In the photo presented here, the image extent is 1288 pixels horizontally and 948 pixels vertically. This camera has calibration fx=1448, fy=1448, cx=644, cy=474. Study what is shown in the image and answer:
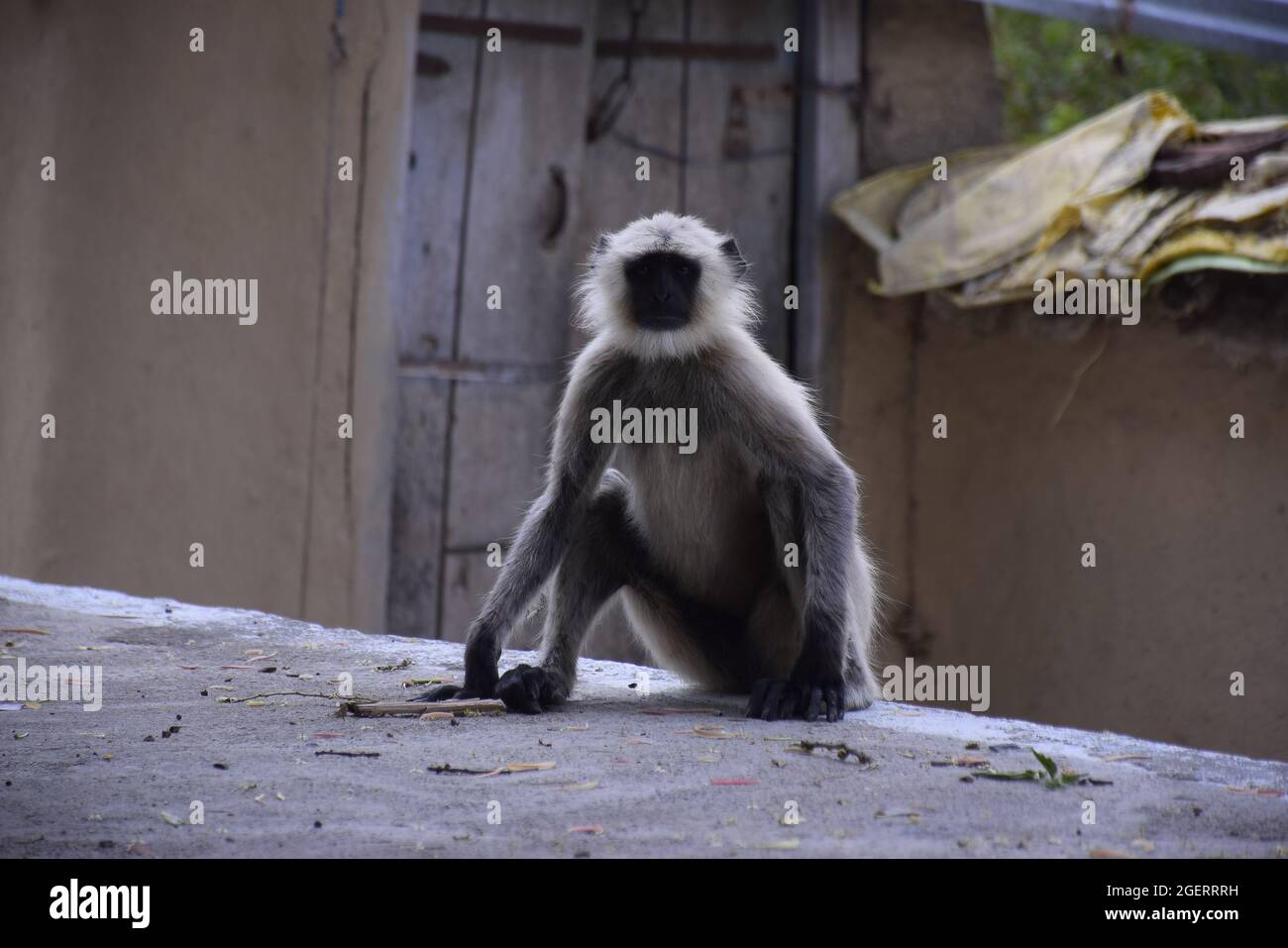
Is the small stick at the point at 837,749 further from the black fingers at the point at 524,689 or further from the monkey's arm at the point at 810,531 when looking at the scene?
the black fingers at the point at 524,689

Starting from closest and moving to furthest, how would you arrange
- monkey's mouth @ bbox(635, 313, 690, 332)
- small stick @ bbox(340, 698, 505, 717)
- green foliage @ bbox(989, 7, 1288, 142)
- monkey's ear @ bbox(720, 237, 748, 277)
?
small stick @ bbox(340, 698, 505, 717) → monkey's mouth @ bbox(635, 313, 690, 332) → monkey's ear @ bbox(720, 237, 748, 277) → green foliage @ bbox(989, 7, 1288, 142)

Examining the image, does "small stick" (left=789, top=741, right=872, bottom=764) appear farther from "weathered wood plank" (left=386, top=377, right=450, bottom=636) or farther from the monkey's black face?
"weathered wood plank" (left=386, top=377, right=450, bottom=636)

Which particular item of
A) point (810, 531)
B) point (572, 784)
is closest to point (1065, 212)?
point (810, 531)

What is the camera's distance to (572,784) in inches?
125

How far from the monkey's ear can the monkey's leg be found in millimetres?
898

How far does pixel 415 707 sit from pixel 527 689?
1.16 feet

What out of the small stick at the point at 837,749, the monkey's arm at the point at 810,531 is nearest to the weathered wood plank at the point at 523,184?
the monkey's arm at the point at 810,531

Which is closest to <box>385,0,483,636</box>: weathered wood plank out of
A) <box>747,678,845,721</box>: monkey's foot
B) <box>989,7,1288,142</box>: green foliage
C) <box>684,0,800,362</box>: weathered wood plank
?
<box>684,0,800,362</box>: weathered wood plank

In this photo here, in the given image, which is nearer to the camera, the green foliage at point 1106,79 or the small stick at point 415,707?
the small stick at point 415,707

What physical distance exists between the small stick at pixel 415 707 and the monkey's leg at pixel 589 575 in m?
0.35

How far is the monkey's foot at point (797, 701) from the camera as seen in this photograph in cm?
416

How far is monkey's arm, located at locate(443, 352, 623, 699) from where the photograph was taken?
176 inches

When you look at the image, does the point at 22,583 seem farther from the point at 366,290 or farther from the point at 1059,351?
the point at 1059,351

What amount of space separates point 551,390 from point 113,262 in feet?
8.70
